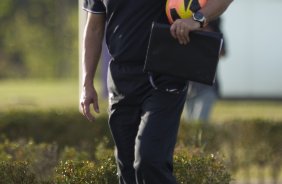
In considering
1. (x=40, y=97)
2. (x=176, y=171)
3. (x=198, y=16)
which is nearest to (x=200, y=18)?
(x=198, y=16)

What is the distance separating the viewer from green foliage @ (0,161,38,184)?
581 centimetres

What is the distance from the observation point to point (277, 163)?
28.5 ft

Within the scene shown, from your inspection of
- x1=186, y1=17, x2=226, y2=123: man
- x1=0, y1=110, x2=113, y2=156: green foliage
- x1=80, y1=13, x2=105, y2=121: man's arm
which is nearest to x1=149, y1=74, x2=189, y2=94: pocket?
x1=80, y1=13, x2=105, y2=121: man's arm

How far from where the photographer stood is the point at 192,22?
16.0 ft

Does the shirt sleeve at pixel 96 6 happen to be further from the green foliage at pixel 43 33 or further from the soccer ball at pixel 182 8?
the green foliage at pixel 43 33

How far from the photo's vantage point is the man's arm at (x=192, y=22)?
4.84 metres

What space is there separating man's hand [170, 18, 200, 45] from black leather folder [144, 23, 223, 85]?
3 cm

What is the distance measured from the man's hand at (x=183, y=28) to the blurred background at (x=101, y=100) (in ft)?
5.39

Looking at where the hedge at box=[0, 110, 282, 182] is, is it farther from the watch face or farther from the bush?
the watch face

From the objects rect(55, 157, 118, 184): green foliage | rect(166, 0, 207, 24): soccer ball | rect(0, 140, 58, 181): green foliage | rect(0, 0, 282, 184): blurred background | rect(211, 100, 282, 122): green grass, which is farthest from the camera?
rect(211, 100, 282, 122): green grass

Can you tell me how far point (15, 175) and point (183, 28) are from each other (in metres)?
1.57

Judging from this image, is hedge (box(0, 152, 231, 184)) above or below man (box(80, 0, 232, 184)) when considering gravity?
below

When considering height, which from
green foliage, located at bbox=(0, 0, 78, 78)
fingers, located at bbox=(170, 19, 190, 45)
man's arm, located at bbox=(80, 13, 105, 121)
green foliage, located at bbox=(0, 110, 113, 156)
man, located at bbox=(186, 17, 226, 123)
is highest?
fingers, located at bbox=(170, 19, 190, 45)

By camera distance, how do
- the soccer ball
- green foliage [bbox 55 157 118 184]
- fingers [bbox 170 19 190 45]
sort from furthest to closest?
green foliage [bbox 55 157 118 184] < the soccer ball < fingers [bbox 170 19 190 45]
